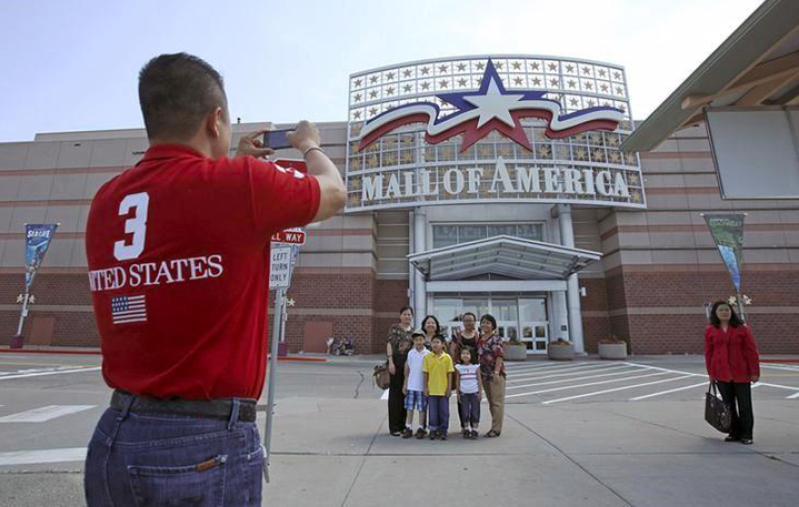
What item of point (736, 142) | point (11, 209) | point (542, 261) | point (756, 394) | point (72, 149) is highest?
point (72, 149)

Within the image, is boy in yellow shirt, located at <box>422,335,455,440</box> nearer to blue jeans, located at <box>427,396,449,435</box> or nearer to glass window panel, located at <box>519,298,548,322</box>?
blue jeans, located at <box>427,396,449,435</box>

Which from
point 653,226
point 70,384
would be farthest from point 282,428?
point 653,226

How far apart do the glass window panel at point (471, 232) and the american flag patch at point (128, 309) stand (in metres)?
25.6

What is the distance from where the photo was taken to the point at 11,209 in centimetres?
2645

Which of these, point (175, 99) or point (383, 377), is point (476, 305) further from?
point (175, 99)

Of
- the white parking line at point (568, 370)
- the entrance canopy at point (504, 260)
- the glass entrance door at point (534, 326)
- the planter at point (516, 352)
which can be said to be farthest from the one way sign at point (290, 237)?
the glass entrance door at point (534, 326)

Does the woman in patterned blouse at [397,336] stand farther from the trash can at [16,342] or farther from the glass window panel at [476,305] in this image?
the trash can at [16,342]

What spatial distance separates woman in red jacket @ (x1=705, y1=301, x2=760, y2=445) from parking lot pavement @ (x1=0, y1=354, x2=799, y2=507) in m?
0.29

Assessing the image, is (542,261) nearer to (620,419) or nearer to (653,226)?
(653,226)

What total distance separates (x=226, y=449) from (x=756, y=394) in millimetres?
12418

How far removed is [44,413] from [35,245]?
72.8ft

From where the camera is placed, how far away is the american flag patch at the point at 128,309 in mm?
1093

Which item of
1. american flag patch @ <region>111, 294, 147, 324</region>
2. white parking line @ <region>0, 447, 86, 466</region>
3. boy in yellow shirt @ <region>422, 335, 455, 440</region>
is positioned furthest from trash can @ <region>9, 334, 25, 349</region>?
american flag patch @ <region>111, 294, 147, 324</region>

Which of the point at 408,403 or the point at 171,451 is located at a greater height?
the point at 171,451
